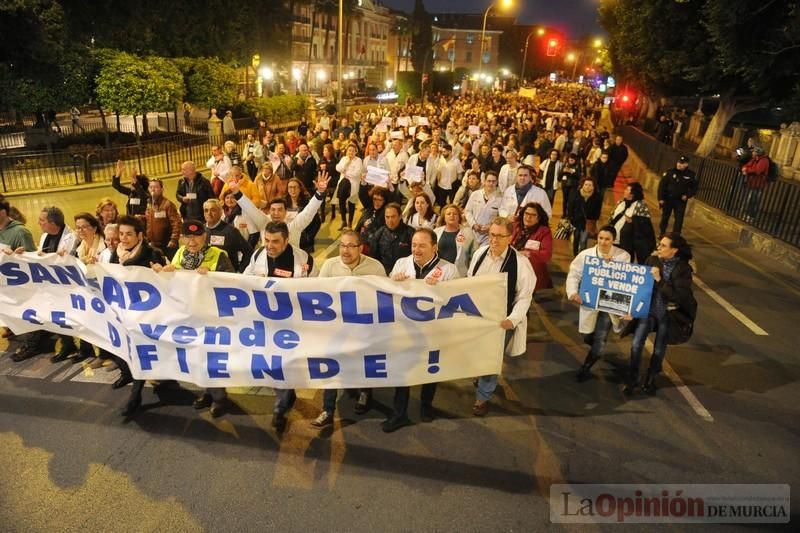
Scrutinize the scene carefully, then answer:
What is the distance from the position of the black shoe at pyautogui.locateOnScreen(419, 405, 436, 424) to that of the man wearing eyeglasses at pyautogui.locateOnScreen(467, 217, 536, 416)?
1.40ft

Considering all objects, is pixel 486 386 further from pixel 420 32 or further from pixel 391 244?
pixel 420 32

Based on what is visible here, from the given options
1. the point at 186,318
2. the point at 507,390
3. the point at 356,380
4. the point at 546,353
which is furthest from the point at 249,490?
the point at 546,353

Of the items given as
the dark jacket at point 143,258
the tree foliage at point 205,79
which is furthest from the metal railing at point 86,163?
the dark jacket at point 143,258

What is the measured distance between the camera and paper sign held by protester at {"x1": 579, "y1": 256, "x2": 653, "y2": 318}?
5254 mm

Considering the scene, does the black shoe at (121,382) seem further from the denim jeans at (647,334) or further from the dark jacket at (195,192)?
the denim jeans at (647,334)

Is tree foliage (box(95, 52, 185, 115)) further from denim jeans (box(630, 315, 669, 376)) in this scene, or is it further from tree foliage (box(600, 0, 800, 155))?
denim jeans (box(630, 315, 669, 376))

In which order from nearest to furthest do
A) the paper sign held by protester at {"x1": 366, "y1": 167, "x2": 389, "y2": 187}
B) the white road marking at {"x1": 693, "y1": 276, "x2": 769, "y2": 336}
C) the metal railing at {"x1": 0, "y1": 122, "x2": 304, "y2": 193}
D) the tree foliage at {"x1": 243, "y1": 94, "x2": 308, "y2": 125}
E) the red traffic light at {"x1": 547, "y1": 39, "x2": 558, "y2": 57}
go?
the white road marking at {"x1": 693, "y1": 276, "x2": 769, "y2": 336}, the paper sign held by protester at {"x1": 366, "y1": 167, "x2": 389, "y2": 187}, the metal railing at {"x1": 0, "y1": 122, "x2": 304, "y2": 193}, the tree foliage at {"x1": 243, "y1": 94, "x2": 308, "y2": 125}, the red traffic light at {"x1": 547, "y1": 39, "x2": 558, "y2": 57}

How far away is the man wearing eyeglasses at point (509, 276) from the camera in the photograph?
4.96m

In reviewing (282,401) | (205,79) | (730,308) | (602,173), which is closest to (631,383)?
(282,401)

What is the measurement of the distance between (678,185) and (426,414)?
8.13m

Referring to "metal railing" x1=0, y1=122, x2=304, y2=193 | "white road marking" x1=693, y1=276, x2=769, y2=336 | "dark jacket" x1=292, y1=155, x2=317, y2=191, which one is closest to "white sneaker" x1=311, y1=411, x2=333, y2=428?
"white road marking" x1=693, y1=276, x2=769, y2=336

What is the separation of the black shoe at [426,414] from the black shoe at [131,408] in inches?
103

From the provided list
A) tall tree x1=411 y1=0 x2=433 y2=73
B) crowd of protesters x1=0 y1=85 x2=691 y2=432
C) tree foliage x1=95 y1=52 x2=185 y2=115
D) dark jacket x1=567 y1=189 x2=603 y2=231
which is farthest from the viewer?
tall tree x1=411 y1=0 x2=433 y2=73

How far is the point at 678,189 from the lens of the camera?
10758 millimetres
